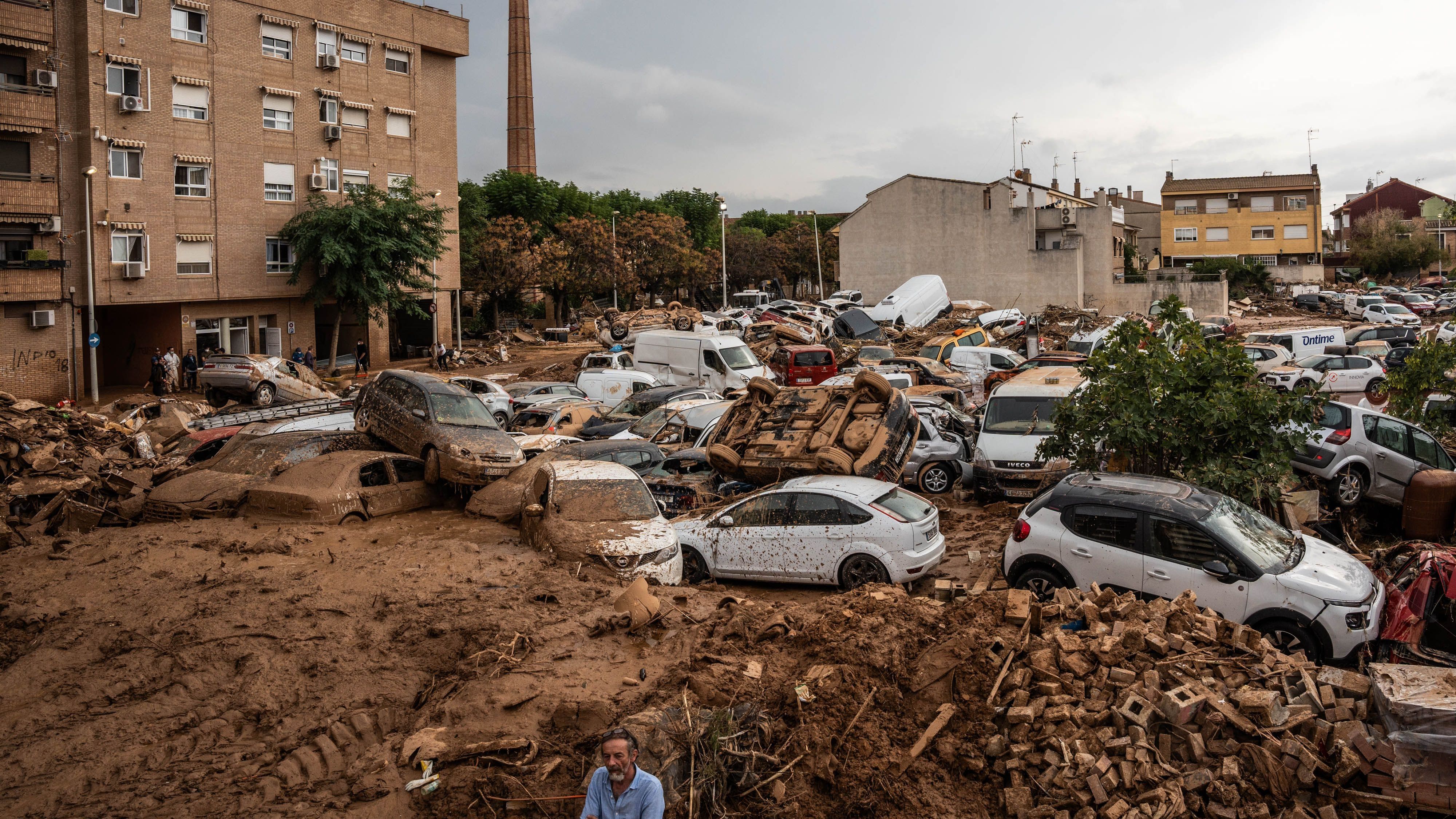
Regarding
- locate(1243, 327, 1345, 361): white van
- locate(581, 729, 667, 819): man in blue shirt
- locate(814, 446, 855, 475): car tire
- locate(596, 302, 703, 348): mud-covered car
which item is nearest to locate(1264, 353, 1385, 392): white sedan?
locate(1243, 327, 1345, 361): white van

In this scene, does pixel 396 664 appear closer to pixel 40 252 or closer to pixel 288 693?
pixel 288 693

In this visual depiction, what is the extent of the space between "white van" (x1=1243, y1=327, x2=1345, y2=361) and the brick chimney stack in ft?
157

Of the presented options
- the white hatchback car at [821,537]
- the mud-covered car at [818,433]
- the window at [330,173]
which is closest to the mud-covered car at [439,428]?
the mud-covered car at [818,433]

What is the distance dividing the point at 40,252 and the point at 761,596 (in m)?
27.9

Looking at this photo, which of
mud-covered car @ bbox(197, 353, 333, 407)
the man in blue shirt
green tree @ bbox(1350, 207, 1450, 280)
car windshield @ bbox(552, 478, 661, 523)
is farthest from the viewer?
green tree @ bbox(1350, 207, 1450, 280)

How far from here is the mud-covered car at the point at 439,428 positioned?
45.3 feet

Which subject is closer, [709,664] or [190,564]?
[709,664]

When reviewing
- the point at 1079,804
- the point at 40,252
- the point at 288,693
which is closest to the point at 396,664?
the point at 288,693

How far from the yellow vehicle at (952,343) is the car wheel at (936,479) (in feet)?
44.4

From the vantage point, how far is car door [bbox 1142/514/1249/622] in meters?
8.57

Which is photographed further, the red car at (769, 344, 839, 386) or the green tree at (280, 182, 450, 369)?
the green tree at (280, 182, 450, 369)

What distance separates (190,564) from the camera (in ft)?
33.9

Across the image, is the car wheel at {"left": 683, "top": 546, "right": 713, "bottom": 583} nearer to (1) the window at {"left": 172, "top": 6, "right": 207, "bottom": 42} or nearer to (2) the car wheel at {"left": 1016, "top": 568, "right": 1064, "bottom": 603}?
(2) the car wheel at {"left": 1016, "top": 568, "right": 1064, "bottom": 603}

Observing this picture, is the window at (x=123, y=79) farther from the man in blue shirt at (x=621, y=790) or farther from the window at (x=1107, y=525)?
the man in blue shirt at (x=621, y=790)
